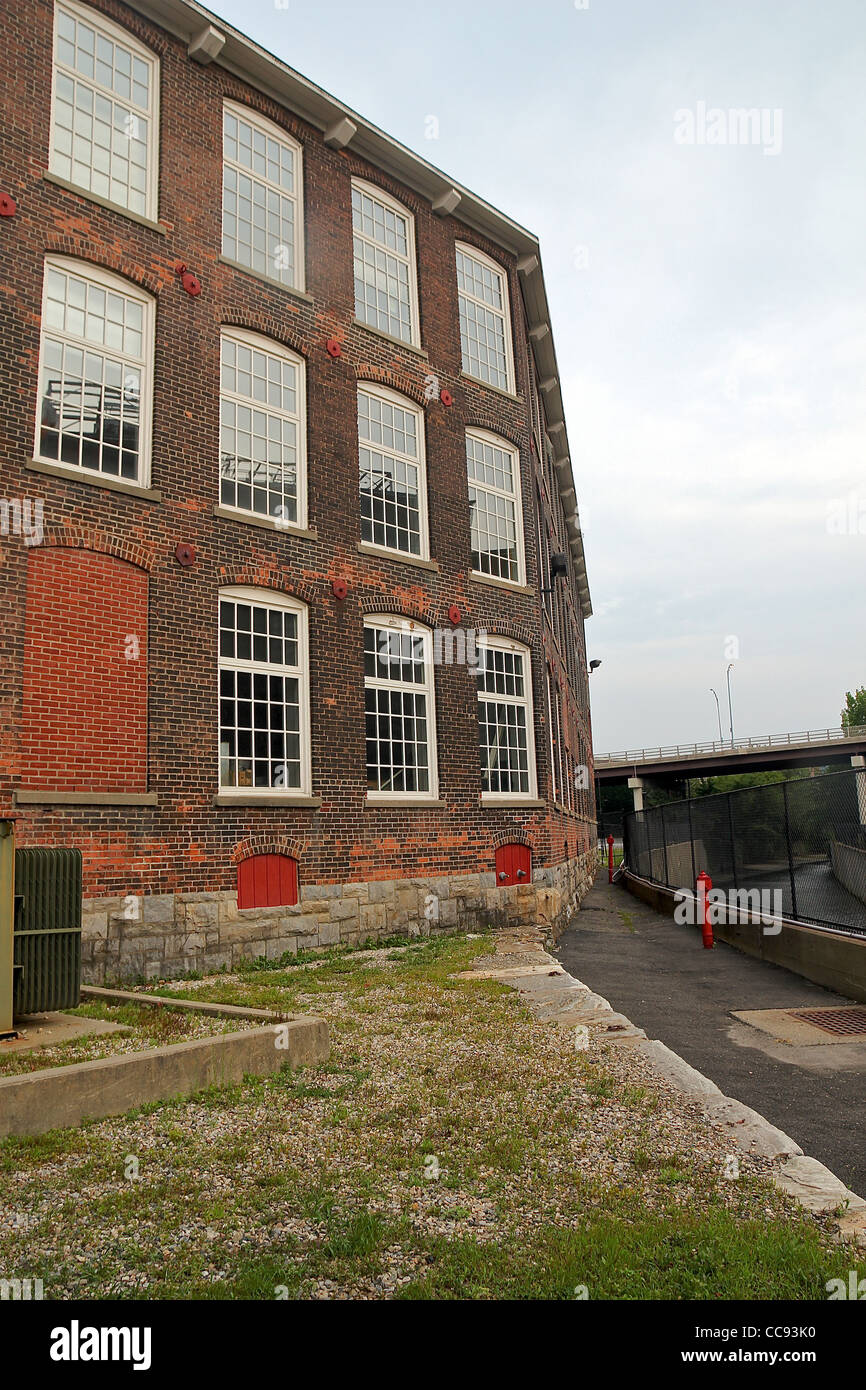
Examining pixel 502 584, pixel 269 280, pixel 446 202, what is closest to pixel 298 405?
pixel 269 280

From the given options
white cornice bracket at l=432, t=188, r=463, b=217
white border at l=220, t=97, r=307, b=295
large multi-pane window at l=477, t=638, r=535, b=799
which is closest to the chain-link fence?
large multi-pane window at l=477, t=638, r=535, b=799

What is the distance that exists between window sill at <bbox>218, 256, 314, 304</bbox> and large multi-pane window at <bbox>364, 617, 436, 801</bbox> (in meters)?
5.08

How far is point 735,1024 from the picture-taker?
8633mm

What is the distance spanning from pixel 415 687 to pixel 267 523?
3720 mm

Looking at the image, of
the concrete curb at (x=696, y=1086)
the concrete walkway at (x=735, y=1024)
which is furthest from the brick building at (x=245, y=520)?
the concrete curb at (x=696, y=1086)

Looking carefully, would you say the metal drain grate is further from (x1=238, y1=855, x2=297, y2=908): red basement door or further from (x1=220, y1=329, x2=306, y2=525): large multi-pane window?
(x1=220, y1=329, x2=306, y2=525): large multi-pane window

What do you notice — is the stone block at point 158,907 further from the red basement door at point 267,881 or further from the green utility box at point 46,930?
the green utility box at point 46,930

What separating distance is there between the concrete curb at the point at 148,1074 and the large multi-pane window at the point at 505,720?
10036mm

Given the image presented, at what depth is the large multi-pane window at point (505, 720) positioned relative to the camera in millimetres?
16422

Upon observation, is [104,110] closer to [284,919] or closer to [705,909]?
[284,919]

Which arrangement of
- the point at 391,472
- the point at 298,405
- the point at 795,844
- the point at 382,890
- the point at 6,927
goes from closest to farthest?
the point at 6,927
the point at 795,844
the point at 382,890
the point at 298,405
the point at 391,472

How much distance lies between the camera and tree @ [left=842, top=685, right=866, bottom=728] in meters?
103

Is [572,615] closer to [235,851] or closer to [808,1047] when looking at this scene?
[235,851]
